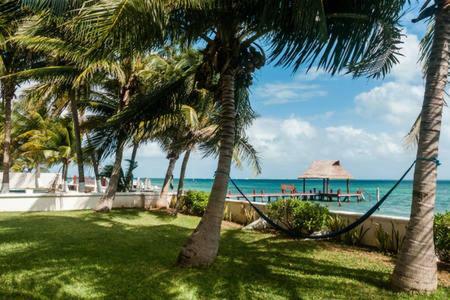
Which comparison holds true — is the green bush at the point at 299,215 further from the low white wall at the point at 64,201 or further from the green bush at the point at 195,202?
the low white wall at the point at 64,201

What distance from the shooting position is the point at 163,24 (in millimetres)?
4160

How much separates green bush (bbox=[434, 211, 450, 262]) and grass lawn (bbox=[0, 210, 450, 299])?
76 cm

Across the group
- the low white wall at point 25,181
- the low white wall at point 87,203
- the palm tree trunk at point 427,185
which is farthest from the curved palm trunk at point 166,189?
the low white wall at point 25,181

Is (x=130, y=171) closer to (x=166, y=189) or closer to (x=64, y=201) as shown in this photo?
(x=166, y=189)

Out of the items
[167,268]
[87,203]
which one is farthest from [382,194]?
[167,268]

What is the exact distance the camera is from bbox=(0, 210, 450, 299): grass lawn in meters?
4.54

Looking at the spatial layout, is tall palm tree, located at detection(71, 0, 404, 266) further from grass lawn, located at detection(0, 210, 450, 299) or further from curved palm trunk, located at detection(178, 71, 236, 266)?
grass lawn, located at detection(0, 210, 450, 299)

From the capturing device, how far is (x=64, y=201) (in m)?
13.4

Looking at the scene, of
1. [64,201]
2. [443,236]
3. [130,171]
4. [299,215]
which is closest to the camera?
[443,236]

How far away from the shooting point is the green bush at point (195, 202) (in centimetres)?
1359

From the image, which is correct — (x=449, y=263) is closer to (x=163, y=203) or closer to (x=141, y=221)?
(x=141, y=221)

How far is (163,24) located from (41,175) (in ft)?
77.7

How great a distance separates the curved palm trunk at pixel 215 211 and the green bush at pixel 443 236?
12.6 feet

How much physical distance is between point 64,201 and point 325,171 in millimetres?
22374
